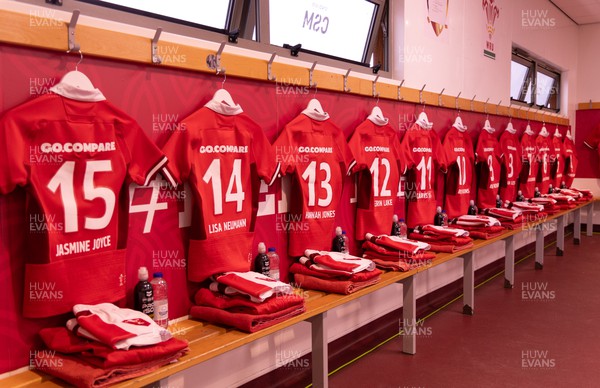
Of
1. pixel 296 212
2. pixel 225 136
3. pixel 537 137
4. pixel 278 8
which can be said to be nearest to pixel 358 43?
pixel 278 8

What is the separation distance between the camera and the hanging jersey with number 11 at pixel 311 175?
8.61 feet

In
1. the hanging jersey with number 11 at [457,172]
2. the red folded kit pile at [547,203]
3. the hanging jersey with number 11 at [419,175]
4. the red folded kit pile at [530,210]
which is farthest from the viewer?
the red folded kit pile at [547,203]

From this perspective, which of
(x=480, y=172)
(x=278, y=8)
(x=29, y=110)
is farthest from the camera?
(x=480, y=172)

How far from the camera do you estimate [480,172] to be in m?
4.83

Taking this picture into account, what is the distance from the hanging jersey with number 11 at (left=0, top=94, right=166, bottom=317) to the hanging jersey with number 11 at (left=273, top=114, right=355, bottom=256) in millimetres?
893

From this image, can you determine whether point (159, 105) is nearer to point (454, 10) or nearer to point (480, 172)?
point (454, 10)

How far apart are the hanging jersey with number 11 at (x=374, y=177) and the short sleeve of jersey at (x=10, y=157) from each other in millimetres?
1949

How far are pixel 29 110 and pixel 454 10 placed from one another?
3763 mm

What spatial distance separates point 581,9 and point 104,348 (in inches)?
306

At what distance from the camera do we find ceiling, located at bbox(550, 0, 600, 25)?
664 centimetres

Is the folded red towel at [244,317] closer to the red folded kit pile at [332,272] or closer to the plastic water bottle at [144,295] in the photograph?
the plastic water bottle at [144,295]

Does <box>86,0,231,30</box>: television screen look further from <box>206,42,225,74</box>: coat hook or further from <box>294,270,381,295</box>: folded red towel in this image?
<box>294,270,381,295</box>: folded red towel

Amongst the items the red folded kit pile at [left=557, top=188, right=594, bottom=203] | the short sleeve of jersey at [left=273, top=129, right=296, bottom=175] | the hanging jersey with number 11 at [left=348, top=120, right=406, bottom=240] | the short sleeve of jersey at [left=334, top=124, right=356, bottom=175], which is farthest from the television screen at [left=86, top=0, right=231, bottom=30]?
the red folded kit pile at [left=557, top=188, right=594, bottom=203]

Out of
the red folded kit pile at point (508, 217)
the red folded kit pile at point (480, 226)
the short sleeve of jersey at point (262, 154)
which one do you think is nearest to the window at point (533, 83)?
the red folded kit pile at point (508, 217)
